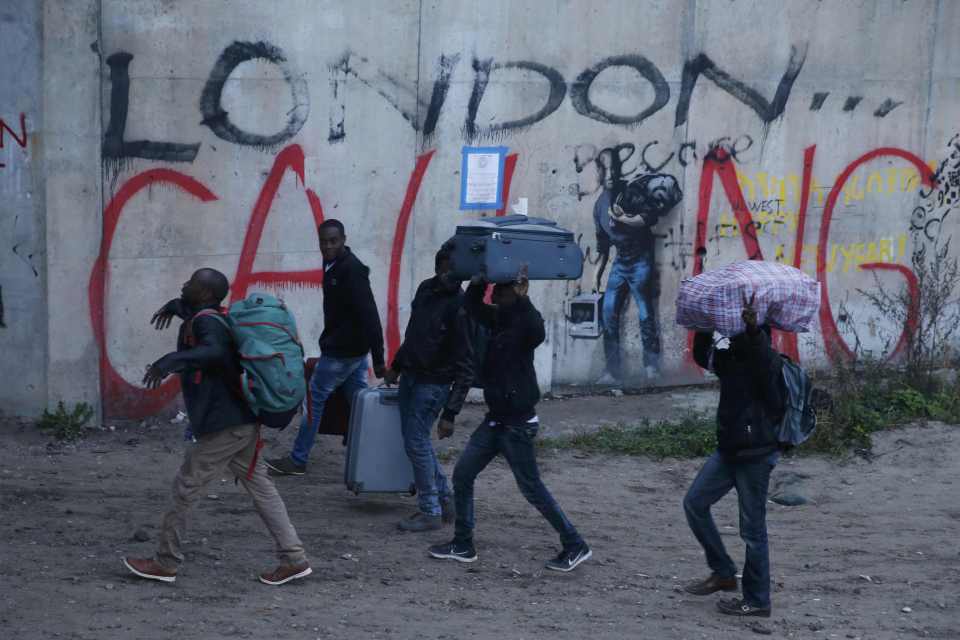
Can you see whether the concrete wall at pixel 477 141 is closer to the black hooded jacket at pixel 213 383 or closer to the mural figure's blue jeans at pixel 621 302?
the mural figure's blue jeans at pixel 621 302

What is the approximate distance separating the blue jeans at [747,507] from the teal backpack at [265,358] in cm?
204

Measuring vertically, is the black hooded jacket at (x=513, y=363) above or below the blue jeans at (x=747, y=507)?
above

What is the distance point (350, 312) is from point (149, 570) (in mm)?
2251

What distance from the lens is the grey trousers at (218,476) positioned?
5.88 metres

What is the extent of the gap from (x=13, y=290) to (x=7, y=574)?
3296 millimetres

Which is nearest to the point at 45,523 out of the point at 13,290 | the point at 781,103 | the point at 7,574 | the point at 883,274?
the point at 7,574

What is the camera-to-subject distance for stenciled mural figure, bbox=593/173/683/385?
1038 centimetres

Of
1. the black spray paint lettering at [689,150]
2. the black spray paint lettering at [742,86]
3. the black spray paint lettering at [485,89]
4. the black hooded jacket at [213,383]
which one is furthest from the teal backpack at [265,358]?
the black spray paint lettering at [742,86]

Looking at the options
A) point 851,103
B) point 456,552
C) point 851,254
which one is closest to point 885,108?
point 851,103

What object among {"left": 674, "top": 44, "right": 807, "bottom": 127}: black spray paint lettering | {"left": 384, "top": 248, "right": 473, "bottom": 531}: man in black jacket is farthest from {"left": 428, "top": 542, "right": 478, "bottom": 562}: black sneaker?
{"left": 674, "top": 44, "right": 807, "bottom": 127}: black spray paint lettering

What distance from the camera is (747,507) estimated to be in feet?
19.4

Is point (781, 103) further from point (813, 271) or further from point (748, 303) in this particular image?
point (748, 303)

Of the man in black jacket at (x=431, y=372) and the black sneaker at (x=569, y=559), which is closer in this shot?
the black sneaker at (x=569, y=559)

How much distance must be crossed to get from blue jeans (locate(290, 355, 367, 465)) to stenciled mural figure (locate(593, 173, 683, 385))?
3.23 metres
